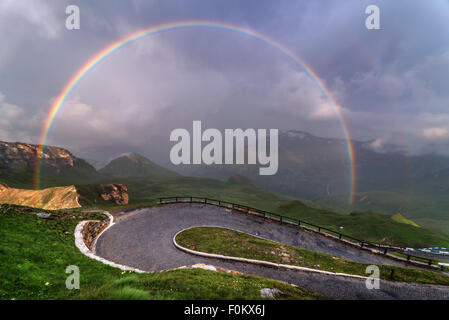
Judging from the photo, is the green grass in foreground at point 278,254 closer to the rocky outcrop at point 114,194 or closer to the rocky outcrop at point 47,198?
the rocky outcrop at point 47,198

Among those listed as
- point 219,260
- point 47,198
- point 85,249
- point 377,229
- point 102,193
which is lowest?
point 377,229

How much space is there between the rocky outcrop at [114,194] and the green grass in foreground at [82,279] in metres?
95.1

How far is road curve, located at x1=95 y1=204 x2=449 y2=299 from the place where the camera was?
43.1ft

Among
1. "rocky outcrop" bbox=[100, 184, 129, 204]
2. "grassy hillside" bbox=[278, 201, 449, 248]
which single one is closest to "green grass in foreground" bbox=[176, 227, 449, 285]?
"grassy hillside" bbox=[278, 201, 449, 248]

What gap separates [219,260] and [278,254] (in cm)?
565

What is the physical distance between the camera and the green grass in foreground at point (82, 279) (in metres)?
6.93

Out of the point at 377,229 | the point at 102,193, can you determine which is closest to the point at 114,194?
the point at 102,193

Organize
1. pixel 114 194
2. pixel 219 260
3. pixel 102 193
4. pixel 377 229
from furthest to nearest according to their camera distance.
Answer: pixel 114 194, pixel 102 193, pixel 377 229, pixel 219 260

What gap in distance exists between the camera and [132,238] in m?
20.0

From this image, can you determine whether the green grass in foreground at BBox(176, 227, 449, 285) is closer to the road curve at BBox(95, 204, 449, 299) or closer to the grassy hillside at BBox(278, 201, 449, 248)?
the road curve at BBox(95, 204, 449, 299)

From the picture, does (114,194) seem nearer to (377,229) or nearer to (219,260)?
(219,260)

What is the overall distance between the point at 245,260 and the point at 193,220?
1228 centimetres

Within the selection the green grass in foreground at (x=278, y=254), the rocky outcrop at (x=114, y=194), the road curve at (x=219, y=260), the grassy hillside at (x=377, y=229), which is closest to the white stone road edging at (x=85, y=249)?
the road curve at (x=219, y=260)

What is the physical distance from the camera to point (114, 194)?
104m
